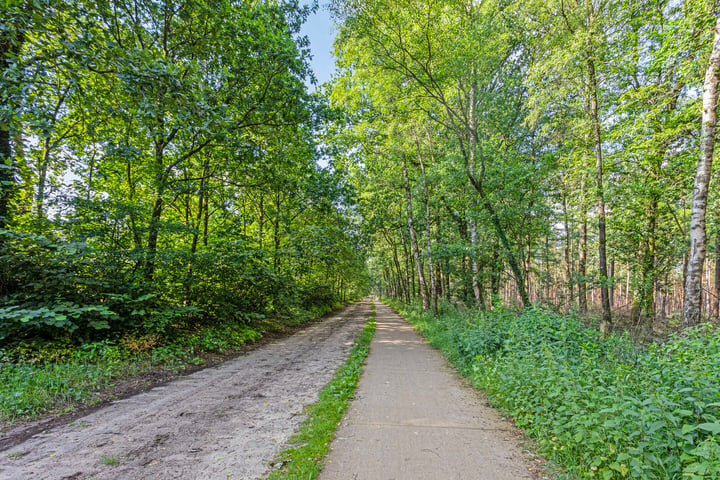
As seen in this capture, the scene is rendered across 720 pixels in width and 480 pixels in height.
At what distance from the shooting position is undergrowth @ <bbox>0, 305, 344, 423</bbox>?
13.3 feet

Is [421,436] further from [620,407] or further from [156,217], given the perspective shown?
[156,217]

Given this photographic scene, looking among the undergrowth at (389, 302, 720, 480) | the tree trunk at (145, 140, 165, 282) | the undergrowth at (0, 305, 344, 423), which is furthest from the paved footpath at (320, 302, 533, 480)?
the tree trunk at (145, 140, 165, 282)

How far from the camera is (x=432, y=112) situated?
1159 centimetres

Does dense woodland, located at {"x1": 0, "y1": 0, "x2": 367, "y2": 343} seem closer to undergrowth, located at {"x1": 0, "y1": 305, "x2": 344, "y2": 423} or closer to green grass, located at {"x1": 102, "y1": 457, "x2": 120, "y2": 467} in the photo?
undergrowth, located at {"x1": 0, "y1": 305, "x2": 344, "y2": 423}

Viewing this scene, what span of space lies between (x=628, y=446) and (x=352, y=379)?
4367 millimetres

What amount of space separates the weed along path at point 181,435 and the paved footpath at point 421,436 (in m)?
0.87

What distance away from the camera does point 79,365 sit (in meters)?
5.30

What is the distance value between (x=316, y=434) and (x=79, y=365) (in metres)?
5.16

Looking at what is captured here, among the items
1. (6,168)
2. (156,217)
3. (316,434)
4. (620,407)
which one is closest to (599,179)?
(620,407)

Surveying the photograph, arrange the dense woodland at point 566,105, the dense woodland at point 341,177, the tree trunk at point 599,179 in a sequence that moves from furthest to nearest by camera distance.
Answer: the tree trunk at point 599,179
the dense woodland at point 566,105
the dense woodland at point 341,177

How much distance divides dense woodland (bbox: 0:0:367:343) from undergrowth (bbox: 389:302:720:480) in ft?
23.7

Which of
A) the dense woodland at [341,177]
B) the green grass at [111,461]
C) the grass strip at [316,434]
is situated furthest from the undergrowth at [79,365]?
the grass strip at [316,434]

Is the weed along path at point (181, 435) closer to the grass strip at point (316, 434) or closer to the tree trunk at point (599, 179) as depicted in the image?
the grass strip at point (316, 434)

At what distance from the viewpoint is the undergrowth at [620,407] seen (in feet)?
7.49
